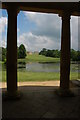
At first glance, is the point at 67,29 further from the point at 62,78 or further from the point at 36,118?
the point at 36,118

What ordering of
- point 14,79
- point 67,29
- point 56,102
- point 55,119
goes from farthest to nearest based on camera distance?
point 67,29 → point 14,79 → point 56,102 → point 55,119

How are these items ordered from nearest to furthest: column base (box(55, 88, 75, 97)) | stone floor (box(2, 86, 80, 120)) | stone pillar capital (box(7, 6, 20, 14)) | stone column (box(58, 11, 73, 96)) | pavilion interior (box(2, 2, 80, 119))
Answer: stone floor (box(2, 86, 80, 120)) < pavilion interior (box(2, 2, 80, 119)) < stone pillar capital (box(7, 6, 20, 14)) < column base (box(55, 88, 75, 97)) < stone column (box(58, 11, 73, 96))

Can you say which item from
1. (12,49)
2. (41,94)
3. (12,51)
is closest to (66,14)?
(12,49)

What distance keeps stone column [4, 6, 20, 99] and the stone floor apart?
1723mm

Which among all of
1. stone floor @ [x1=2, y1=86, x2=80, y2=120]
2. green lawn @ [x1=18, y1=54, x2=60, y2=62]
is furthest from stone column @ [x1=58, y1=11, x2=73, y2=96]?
green lawn @ [x1=18, y1=54, x2=60, y2=62]

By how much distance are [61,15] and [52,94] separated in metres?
10.5

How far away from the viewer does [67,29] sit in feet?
65.2

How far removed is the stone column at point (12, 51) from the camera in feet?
57.7

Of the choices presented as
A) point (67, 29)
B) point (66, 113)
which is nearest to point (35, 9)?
point (67, 29)

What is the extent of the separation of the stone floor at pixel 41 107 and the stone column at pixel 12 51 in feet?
5.65

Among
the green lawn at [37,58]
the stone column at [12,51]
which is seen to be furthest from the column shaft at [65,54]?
the green lawn at [37,58]

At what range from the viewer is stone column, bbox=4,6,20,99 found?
17.6 m

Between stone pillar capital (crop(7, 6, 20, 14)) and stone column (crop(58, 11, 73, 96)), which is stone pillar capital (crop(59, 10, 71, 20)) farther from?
stone pillar capital (crop(7, 6, 20, 14))

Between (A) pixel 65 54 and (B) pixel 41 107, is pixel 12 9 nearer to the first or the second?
(A) pixel 65 54
